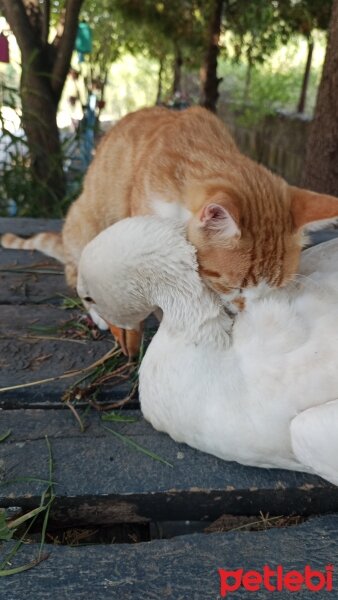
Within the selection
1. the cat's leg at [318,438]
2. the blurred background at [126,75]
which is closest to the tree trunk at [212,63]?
the blurred background at [126,75]

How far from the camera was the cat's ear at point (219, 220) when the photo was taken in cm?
117

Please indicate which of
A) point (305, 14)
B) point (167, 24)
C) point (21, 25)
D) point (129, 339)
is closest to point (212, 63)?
point (167, 24)

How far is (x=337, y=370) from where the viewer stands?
3.25 ft

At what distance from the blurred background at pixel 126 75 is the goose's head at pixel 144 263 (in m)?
1.43

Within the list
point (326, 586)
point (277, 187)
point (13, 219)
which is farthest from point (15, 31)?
point (326, 586)

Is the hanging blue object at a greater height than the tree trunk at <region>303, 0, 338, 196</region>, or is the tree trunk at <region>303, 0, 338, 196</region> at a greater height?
the hanging blue object

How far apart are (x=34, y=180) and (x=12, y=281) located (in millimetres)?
1090

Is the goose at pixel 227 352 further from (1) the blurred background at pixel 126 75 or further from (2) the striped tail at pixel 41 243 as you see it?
(1) the blurred background at pixel 126 75

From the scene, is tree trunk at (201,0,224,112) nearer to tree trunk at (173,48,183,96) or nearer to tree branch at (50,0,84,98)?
tree trunk at (173,48,183,96)

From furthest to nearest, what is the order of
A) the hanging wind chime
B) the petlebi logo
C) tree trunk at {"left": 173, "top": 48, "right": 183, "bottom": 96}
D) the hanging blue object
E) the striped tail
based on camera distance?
tree trunk at {"left": 173, "top": 48, "right": 183, "bottom": 96}
the hanging blue object
the hanging wind chime
the striped tail
the petlebi logo

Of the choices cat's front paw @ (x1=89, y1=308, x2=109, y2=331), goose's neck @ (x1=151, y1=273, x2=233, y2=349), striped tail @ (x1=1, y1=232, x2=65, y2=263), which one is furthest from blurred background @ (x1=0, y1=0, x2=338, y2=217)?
goose's neck @ (x1=151, y1=273, x2=233, y2=349)

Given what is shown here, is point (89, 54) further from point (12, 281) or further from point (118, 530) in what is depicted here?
point (118, 530)

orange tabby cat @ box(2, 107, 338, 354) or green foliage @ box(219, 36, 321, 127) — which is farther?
green foliage @ box(219, 36, 321, 127)

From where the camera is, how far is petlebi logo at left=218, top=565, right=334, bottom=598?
836mm
